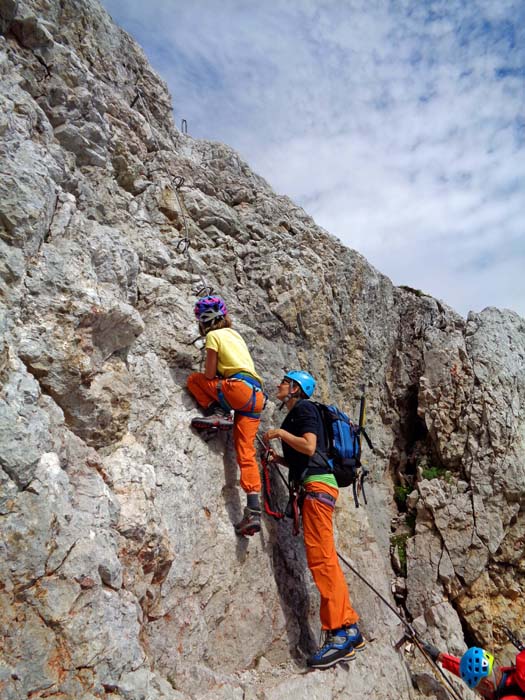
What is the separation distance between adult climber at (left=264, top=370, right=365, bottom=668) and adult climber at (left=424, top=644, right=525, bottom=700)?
4.87 ft

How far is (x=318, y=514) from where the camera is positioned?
6.42m

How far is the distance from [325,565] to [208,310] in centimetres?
436

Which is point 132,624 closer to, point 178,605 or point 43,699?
point 43,699

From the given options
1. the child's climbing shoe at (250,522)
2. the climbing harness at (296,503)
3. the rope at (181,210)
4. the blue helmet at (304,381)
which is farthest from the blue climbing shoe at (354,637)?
the rope at (181,210)

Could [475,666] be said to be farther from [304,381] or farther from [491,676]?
[304,381]

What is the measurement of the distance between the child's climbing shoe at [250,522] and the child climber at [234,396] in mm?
49

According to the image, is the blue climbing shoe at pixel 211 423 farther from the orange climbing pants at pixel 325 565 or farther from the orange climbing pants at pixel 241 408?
the orange climbing pants at pixel 325 565

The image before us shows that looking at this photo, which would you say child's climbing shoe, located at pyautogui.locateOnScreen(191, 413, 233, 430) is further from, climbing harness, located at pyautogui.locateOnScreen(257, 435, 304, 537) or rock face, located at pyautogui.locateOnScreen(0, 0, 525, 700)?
climbing harness, located at pyautogui.locateOnScreen(257, 435, 304, 537)

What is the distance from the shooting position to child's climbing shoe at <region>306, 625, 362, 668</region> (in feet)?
18.7

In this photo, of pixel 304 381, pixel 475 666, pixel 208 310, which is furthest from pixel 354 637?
pixel 208 310

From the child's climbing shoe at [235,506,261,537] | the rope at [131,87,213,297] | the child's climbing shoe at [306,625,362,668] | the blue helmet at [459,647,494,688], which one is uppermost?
the rope at [131,87,213,297]

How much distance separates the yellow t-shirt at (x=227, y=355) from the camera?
6.70 metres

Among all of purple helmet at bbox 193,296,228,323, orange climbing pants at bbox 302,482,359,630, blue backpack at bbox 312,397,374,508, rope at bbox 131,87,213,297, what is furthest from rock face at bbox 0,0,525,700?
blue backpack at bbox 312,397,374,508

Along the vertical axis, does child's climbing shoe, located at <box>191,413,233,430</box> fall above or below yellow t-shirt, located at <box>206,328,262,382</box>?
below
